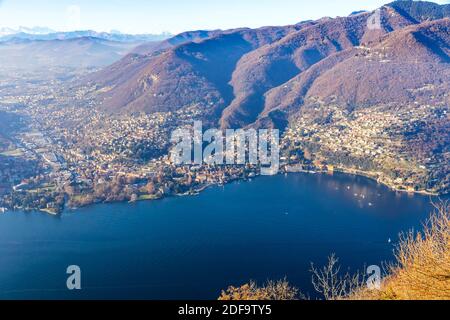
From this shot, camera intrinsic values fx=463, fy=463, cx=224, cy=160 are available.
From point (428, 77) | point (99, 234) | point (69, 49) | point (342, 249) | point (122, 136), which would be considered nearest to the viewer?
point (342, 249)

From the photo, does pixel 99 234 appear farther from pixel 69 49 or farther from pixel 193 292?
pixel 69 49

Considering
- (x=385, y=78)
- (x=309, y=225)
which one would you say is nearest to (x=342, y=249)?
(x=309, y=225)

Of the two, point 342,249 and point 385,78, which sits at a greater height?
point 385,78

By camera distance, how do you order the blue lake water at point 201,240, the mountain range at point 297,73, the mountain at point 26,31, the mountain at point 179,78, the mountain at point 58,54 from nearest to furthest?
the blue lake water at point 201,240, the mountain range at point 297,73, the mountain at point 179,78, the mountain at point 58,54, the mountain at point 26,31

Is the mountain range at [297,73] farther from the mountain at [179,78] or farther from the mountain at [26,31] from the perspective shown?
the mountain at [26,31]

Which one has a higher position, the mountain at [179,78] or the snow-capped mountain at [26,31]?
the snow-capped mountain at [26,31]

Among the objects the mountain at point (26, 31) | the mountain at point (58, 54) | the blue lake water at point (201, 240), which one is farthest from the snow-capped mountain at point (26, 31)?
the blue lake water at point (201, 240)

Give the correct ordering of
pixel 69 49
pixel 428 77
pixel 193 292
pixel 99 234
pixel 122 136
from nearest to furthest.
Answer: pixel 193 292
pixel 99 234
pixel 122 136
pixel 428 77
pixel 69 49
